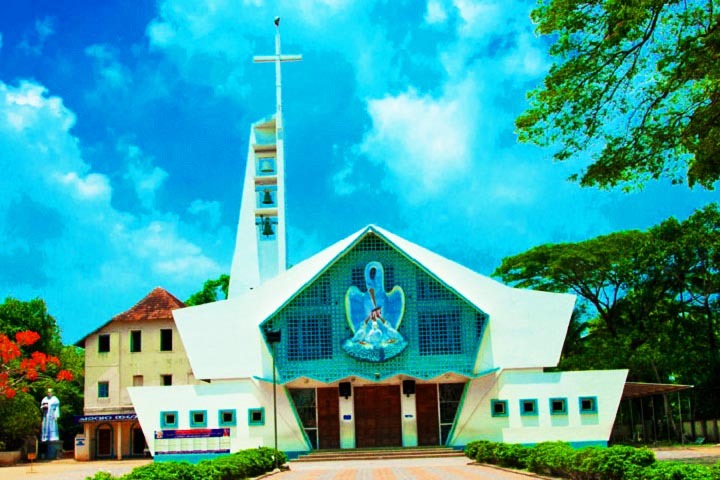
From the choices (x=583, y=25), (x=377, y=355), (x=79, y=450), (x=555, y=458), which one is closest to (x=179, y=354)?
(x=79, y=450)

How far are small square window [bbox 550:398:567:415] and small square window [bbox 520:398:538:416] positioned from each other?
58 cm

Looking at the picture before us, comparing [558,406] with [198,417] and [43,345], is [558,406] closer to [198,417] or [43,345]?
[198,417]

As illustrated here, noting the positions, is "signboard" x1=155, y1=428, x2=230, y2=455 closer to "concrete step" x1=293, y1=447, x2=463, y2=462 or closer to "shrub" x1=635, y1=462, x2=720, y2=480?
"concrete step" x1=293, y1=447, x2=463, y2=462

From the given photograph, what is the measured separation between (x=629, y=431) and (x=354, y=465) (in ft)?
67.8

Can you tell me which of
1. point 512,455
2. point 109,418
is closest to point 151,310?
point 109,418

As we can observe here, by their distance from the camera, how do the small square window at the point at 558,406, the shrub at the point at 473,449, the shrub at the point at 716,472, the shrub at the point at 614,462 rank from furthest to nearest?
the small square window at the point at 558,406, the shrub at the point at 473,449, the shrub at the point at 614,462, the shrub at the point at 716,472

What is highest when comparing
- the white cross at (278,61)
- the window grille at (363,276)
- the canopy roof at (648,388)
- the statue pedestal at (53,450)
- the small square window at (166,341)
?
the white cross at (278,61)

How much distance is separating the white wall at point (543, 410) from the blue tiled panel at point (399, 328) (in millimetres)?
1489

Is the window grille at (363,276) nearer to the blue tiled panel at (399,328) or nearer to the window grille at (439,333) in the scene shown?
the blue tiled panel at (399,328)

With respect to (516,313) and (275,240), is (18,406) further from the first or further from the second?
(516,313)

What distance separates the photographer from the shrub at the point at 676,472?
1156 cm

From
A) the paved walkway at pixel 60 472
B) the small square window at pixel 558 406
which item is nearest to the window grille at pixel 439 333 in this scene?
the small square window at pixel 558 406

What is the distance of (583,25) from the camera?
49.7ft

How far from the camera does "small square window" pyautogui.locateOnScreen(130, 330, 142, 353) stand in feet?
128
